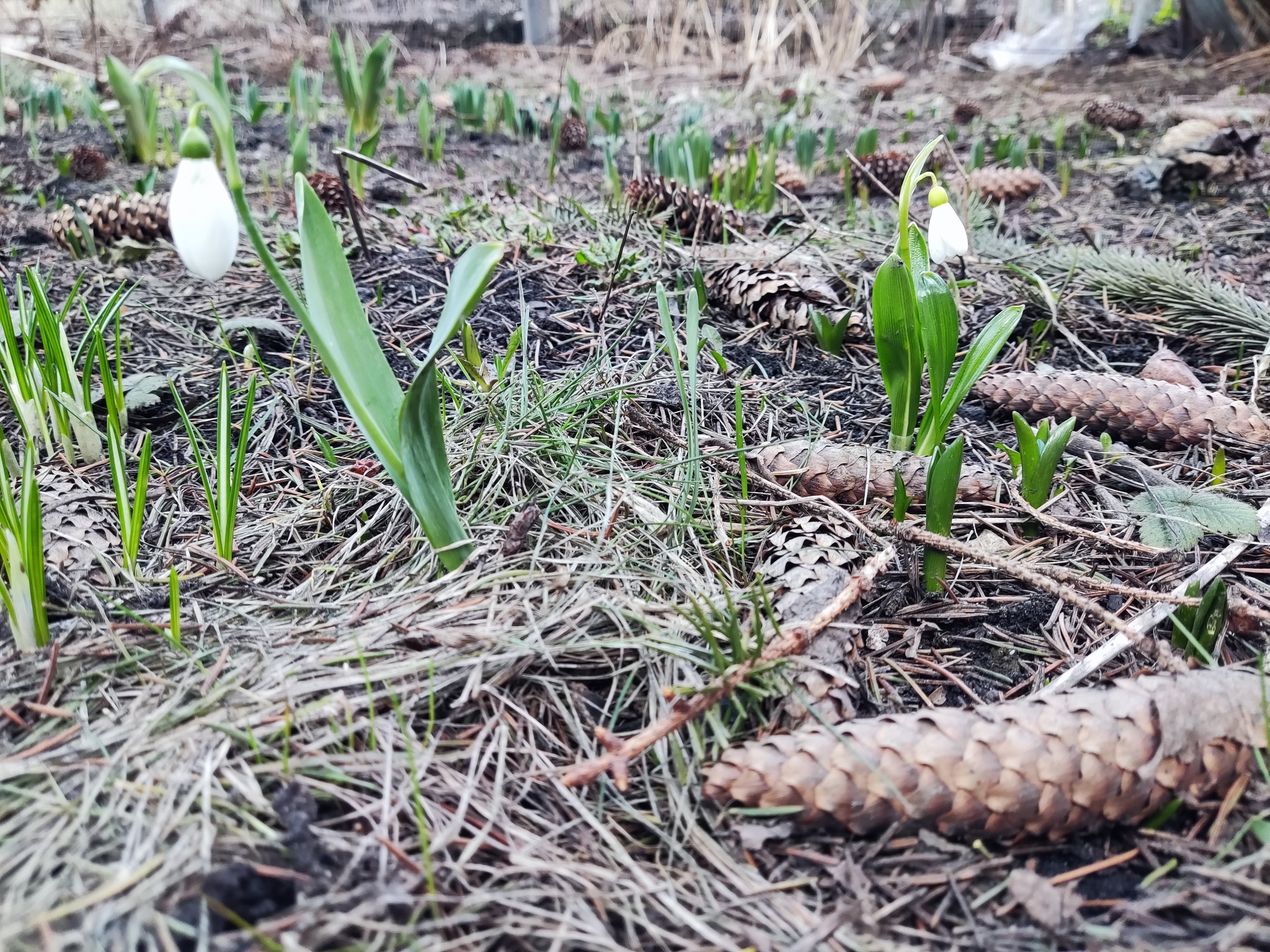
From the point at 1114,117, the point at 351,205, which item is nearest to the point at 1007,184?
the point at 1114,117

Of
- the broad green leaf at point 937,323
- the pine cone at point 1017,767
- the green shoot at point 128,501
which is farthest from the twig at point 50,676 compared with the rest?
the broad green leaf at point 937,323

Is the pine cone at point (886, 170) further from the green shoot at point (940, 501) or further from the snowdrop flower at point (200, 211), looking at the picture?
the snowdrop flower at point (200, 211)

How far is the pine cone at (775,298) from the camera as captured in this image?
2029 mm

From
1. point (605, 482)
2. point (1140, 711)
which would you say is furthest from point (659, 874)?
point (605, 482)

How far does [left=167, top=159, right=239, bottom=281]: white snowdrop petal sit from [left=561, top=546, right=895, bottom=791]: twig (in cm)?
70

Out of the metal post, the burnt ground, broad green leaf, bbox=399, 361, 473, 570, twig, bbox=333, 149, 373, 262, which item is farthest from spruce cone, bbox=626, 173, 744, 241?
the metal post

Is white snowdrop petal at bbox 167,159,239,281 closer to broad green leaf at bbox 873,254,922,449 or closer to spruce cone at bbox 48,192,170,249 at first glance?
broad green leaf at bbox 873,254,922,449

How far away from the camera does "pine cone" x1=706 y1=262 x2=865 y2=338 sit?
2.03 metres

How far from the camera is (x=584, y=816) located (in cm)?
87

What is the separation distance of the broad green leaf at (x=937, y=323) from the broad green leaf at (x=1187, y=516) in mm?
394

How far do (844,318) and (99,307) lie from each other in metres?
1.85

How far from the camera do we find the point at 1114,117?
4398mm

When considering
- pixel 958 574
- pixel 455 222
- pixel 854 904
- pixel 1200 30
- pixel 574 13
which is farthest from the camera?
pixel 574 13

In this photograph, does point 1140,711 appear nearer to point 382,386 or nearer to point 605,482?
point 605,482
